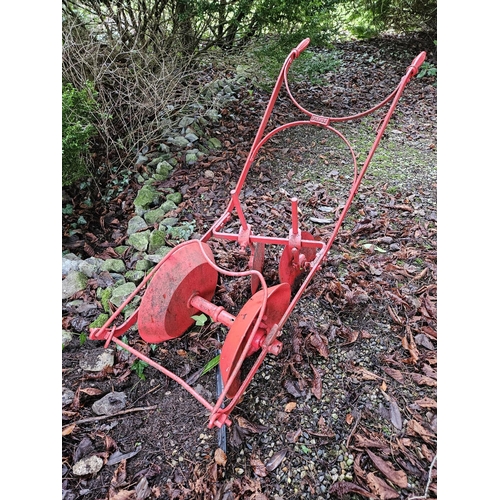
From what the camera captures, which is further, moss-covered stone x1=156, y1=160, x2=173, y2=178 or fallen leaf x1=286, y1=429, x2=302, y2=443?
moss-covered stone x1=156, y1=160, x2=173, y2=178

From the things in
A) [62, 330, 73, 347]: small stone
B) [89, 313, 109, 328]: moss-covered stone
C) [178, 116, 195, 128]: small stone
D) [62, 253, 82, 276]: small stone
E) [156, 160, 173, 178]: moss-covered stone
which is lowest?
[62, 330, 73, 347]: small stone

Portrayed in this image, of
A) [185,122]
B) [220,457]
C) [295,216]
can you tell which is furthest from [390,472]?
[185,122]

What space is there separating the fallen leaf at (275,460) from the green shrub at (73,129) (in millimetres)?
2443

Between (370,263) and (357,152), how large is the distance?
5.79 ft

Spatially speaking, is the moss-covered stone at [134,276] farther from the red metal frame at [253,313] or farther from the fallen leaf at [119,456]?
the fallen leaf at [119,456]

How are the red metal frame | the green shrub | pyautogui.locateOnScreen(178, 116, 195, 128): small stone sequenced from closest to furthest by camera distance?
the red metal frame
the green shrub
pyautogui.locateOnScreen(178, 116, 195, 128): small stone

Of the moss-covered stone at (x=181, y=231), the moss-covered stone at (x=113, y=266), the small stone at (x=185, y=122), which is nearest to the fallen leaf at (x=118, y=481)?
the moss-covered stone at (x=113, y=266)

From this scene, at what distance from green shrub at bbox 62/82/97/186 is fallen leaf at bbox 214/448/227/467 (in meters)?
2.28

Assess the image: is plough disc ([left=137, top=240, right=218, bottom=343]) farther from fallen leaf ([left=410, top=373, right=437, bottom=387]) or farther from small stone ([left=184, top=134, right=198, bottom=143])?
small stone ([left=184, top=134, right=198, bottom=143])

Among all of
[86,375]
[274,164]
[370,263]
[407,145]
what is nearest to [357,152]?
[407,145]

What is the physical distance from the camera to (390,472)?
1.79 m

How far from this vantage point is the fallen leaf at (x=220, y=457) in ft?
6.14

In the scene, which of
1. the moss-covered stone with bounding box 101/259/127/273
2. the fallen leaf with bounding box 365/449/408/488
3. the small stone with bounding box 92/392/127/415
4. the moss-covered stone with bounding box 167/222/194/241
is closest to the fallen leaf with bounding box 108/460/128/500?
the small stone with bounding box 92/392/127/415

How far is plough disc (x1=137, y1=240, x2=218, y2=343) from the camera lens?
2.11 metres
